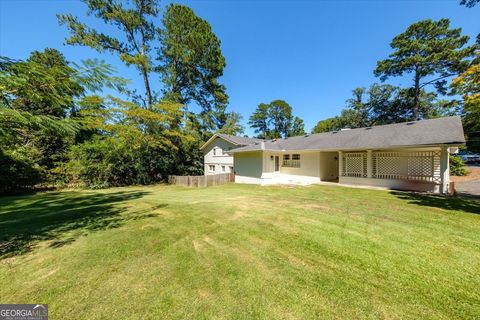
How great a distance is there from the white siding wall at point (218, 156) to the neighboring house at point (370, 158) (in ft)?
9.67

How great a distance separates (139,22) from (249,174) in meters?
18.8

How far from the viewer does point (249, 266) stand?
10.9 feet

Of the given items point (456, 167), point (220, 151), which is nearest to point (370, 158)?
point (220, 151)

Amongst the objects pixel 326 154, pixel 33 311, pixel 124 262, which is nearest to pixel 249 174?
pixel 326 154

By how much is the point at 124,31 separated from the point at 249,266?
2477 centimetres

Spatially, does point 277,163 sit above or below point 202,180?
above

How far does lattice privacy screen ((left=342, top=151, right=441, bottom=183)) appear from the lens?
10655 millimetres

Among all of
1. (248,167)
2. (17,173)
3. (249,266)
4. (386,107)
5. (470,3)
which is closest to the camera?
(249,266)

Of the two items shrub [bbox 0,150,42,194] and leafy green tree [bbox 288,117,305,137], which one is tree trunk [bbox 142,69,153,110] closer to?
shrub [bbox 0,150,42,194]

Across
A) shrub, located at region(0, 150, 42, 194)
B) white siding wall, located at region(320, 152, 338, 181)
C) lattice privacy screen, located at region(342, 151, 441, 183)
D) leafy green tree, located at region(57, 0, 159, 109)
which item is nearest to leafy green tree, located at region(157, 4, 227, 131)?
leafy green tree, located at region(57, 0, 159, 109)

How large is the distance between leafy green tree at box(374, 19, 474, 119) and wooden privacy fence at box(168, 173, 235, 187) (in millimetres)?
25107

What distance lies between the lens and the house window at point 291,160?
54.7ft

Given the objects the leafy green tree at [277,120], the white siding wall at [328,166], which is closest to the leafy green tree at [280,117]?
the leafy green tree at [277,120]

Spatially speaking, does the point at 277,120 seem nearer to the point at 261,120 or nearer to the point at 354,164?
the point at 261,120
